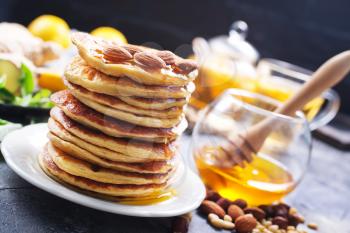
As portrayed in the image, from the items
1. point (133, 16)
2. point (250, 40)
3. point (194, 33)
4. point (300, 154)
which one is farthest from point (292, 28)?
point (300, 154)

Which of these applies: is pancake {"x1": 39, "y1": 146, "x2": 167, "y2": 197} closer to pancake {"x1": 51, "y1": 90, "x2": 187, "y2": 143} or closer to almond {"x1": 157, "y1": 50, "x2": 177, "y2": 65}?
pancake {"x1": 51, "y1": 90, "x2": 187, "y2": 143}

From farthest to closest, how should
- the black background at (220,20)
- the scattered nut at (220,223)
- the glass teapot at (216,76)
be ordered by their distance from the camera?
the black background at (220,20), the glass teapot at (216,76), the scattered nut at (220,223)

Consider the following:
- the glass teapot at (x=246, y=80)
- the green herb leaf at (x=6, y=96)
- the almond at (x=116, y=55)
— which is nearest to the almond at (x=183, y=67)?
the almond at (x=116, y=55)

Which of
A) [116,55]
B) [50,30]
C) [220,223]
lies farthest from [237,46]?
[116,55]

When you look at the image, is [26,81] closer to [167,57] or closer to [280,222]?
[167,57]

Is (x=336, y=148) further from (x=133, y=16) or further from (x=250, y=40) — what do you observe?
(x=133, y=16)

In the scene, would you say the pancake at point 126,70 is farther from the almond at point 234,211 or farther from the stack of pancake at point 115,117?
the almond at point 234,211
